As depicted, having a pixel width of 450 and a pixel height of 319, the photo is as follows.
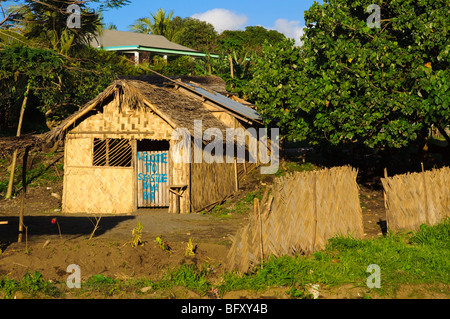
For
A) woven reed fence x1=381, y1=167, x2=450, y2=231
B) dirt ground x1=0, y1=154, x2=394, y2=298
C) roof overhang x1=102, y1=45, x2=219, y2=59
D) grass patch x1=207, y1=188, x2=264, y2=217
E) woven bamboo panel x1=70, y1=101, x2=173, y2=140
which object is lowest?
dirt ground x1=0, y1=154, x2=394, y2=298

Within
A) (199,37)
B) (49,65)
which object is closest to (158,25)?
(199,37)

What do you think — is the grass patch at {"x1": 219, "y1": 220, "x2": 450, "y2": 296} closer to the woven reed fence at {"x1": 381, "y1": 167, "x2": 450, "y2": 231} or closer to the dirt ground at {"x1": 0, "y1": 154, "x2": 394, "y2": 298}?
the dirt ground at {"x1": 0, "y1": 154, "x2": 394, "y2": 298}

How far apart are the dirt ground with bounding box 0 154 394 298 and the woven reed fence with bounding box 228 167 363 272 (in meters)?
0.84

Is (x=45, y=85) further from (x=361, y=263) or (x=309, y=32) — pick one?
(x=361, y=263)

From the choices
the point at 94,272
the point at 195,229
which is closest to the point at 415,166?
the point at 195,229

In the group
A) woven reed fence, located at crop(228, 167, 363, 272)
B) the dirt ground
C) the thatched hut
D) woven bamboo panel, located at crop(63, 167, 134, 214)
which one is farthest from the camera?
woven bamboo panel, located at crop(63, 167, 134, 214)

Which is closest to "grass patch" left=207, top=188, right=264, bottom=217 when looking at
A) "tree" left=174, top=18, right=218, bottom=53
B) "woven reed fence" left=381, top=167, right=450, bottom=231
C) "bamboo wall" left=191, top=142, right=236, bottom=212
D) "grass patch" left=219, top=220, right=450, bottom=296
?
"bamboo wall" left=191, top=142, right=236, bottom=212

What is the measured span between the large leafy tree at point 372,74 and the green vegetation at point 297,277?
19.4 feet

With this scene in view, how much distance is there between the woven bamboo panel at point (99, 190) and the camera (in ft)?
55.3

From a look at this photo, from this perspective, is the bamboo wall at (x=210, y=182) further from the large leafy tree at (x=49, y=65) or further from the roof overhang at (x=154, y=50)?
the roof overhang at (x=154, y=50)

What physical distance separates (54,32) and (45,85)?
6.97 m

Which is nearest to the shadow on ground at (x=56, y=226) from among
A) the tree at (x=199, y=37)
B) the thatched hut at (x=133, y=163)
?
the thatched hut at (x=133, y=163)

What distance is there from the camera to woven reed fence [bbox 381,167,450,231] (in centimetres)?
1088

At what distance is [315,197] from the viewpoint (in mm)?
9453
